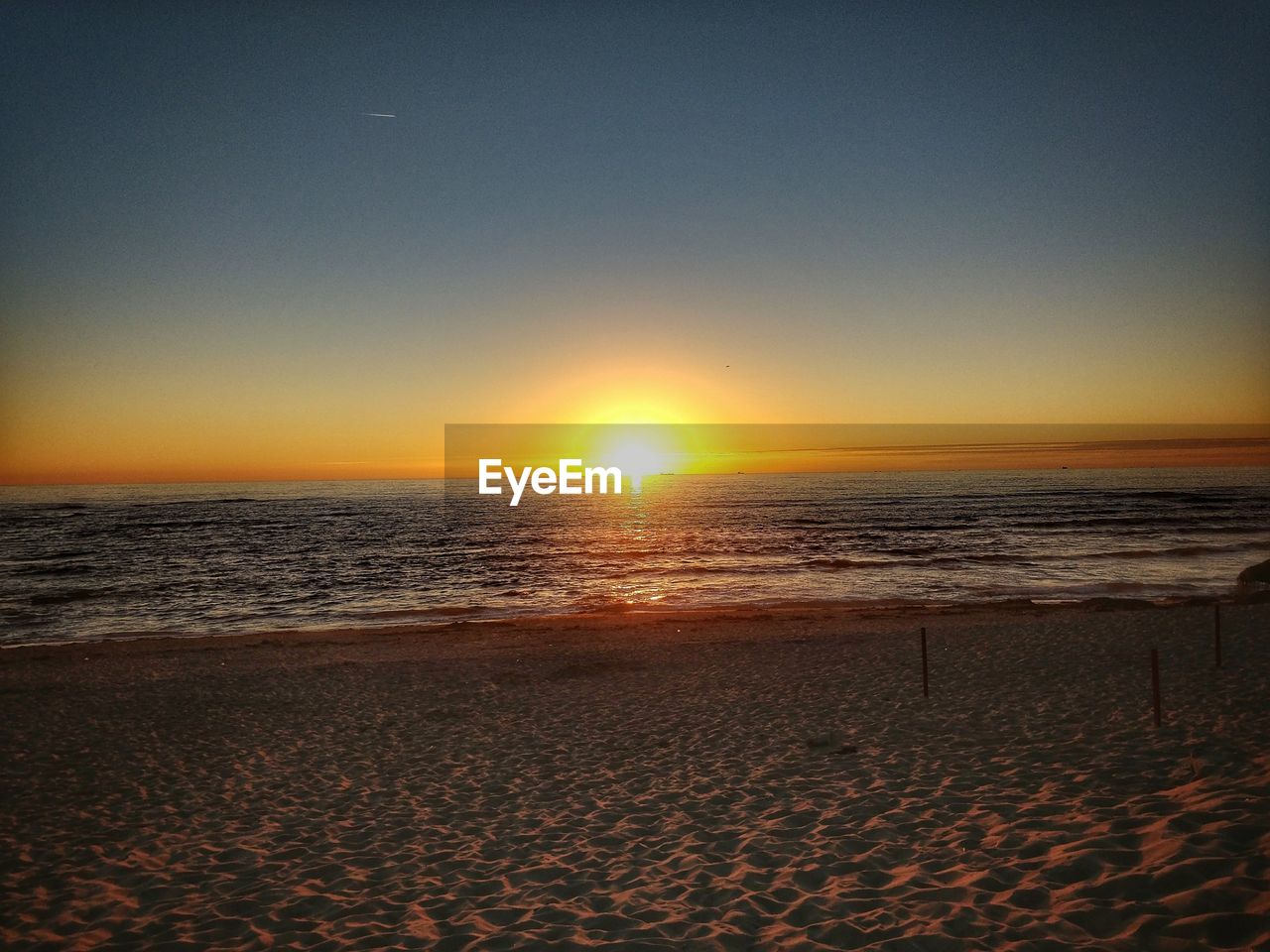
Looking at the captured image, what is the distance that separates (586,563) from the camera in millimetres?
45594

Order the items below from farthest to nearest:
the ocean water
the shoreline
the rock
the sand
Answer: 1. the ocean water
2. the rock
3. the shoreline
4. the sand

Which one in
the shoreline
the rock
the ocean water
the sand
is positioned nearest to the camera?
the sand

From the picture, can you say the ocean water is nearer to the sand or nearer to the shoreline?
the shoreline

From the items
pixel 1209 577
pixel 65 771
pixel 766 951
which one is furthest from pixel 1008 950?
pixel 1209 577

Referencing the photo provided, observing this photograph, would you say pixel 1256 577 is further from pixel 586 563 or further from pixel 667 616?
pixel 586 563

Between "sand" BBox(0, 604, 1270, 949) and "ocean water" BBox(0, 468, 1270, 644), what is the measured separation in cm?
1359

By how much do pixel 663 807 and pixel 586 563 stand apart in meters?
37.6

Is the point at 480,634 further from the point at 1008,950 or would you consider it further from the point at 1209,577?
the point at 1209,577

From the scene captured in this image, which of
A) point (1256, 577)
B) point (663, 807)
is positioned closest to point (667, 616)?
point (663, 807)

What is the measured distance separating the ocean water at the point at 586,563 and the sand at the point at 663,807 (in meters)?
13.6

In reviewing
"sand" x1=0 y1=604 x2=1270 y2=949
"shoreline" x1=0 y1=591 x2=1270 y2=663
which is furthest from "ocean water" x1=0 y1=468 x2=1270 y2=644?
"sand" x1=0 y1=604 x2=1270 y2=949

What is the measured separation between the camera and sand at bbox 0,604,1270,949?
5.63 meters

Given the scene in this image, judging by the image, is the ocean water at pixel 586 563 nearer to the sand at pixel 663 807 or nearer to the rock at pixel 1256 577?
the rock at pixel 1256 577

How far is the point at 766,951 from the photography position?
17.1ft
